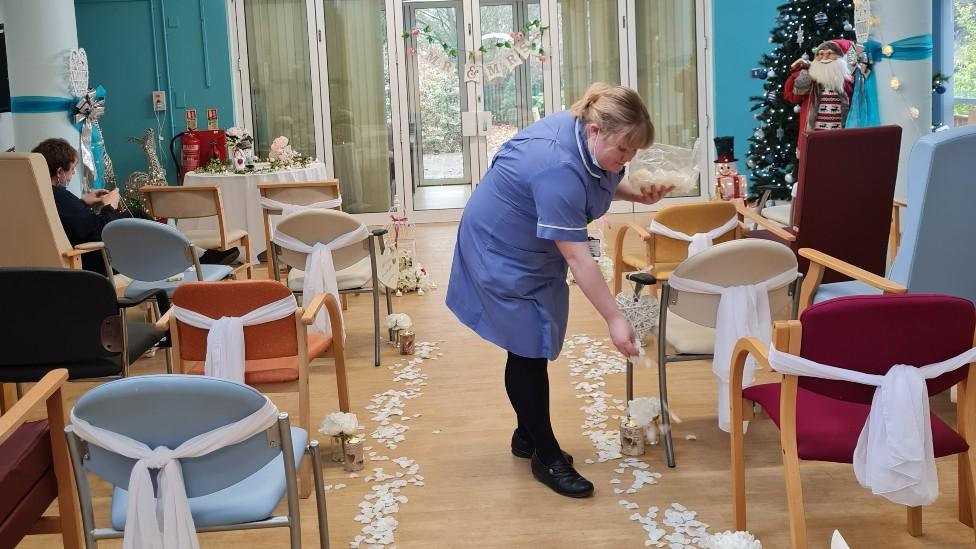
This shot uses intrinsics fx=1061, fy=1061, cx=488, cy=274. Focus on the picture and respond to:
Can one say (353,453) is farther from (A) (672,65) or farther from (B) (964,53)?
(B) (964,53)

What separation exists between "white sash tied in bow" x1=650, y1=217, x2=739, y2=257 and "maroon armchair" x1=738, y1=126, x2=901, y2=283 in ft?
0.92

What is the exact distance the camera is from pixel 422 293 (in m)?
7.02

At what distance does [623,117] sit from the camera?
307 cm

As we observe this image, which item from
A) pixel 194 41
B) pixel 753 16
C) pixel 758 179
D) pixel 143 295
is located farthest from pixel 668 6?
pixel 143 295

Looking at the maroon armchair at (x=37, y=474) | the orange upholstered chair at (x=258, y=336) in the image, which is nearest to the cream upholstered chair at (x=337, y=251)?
the orange upholstered chair at (x=258, y=336)

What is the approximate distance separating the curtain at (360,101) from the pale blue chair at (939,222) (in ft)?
23.7

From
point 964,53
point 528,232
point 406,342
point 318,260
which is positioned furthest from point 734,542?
point 964,53

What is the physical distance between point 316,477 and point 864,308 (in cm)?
144

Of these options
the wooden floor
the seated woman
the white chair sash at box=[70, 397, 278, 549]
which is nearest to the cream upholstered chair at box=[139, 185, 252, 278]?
the seated woman

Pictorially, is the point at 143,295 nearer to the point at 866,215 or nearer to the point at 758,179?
the point at 866,215

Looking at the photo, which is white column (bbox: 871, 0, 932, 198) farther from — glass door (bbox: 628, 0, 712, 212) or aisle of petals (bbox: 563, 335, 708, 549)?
glass door (bbox: 628, 0, 712, 212)

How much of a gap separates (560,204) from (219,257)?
365 cm

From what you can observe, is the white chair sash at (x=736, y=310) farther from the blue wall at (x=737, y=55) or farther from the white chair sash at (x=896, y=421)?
the blue wall at (x=737, y=55)

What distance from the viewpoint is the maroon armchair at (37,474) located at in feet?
8.39
